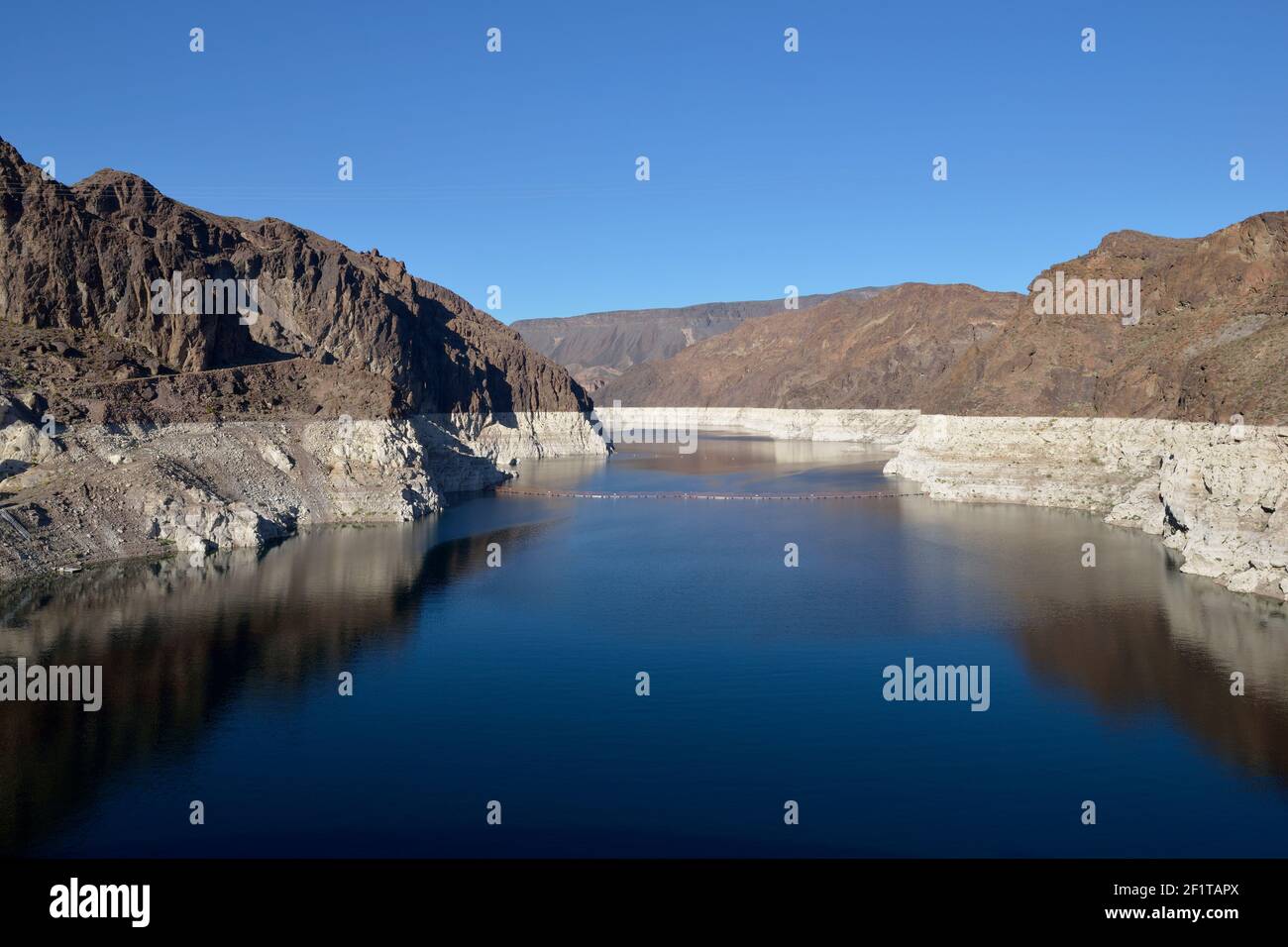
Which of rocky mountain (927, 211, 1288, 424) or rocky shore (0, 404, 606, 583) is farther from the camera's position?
rocky mountain (927, 211, 1288, 424)

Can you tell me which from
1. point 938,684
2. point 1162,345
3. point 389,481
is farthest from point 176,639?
point 1162,345

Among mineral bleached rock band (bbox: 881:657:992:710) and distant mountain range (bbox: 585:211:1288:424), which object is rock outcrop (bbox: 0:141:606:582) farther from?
distant mountain range (bbox: 585:211:1288:424)

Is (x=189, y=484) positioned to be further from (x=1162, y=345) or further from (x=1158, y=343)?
(x=1158, y=343)

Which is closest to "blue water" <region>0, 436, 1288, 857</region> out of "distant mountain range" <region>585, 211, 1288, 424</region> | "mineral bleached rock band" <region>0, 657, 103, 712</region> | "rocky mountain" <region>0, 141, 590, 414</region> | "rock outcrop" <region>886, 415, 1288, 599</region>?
"mineral bleached rock band" <region>0, 657, 103, 712</region>

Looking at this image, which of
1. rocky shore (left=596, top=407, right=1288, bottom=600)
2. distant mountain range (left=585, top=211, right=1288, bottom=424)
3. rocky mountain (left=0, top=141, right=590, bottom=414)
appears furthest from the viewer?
rocky mountain (left=0, top=141, right=590, bottom=414)

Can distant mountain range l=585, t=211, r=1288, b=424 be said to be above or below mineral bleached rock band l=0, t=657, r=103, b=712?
Result: above

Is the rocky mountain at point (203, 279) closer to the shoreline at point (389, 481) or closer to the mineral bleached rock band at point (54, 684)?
the shoreline at point (389, 481)

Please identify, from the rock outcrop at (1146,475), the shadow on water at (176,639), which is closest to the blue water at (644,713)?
the shadow on water at (176,639)
